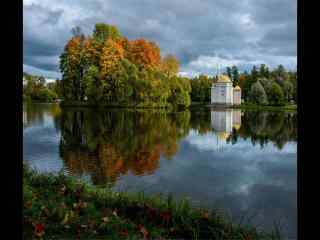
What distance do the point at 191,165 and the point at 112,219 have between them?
7097mm

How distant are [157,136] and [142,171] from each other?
22.9 feet

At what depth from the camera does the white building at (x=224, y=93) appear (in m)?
53.2

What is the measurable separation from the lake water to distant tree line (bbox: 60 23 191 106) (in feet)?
29.0

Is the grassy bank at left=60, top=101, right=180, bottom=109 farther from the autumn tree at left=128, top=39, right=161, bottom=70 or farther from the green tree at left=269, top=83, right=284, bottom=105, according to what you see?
the green tree at left=269, top=83, right=284, bottom=105

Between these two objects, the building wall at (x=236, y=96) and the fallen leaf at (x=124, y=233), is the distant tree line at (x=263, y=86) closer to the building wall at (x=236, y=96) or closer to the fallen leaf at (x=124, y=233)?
the building wall at (x=236, y=96)

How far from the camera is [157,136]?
15250mm

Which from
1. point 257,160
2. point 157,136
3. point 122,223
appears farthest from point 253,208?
point 157,136

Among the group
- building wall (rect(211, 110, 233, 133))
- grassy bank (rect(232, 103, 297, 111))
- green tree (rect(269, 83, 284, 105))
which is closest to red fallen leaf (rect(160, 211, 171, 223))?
building wall (rect(211, 110, 233, 133))

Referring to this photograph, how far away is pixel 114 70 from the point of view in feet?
82.2

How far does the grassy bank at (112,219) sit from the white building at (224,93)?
50094 millimetres

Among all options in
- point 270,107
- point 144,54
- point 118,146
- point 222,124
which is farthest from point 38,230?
point 270,107

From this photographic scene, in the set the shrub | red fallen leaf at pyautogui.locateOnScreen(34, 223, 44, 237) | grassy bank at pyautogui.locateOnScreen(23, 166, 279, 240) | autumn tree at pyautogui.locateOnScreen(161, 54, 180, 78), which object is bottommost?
grassy bank at pyautogui.locateOnScreen(23, 166, 279, 240)

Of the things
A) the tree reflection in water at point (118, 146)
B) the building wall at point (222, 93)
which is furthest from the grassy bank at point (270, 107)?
the tree reflection in water at point (118, 146)

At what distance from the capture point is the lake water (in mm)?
6383
